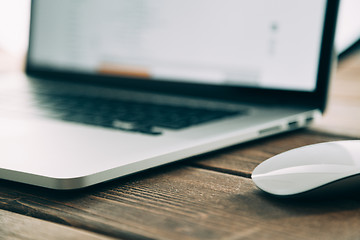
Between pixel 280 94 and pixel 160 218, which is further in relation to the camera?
pixel 280 94

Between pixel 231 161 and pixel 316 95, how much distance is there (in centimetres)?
24

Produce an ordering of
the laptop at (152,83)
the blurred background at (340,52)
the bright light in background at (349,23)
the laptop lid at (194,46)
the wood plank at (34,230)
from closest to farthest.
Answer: the wood plank at (34,230)
the laptop at (152,83)
the laptop lid at (194,46)
the blurred background at (340,52)
the bright light in background at (349,23)

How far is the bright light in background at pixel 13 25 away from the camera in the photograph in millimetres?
1442

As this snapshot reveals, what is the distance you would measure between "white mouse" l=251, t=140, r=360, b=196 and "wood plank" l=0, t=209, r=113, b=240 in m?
0.12

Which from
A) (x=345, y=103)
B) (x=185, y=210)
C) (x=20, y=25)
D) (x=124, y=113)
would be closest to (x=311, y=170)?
(x=185, y=210)

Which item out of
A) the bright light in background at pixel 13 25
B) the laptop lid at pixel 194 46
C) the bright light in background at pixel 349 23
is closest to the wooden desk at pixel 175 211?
the laptop lid at pixel 194 46

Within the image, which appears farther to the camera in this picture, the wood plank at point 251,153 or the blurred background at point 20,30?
the blurred background at point 20,30

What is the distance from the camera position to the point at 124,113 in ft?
1.69

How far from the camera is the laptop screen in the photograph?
1.92ft

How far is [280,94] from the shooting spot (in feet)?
1.97

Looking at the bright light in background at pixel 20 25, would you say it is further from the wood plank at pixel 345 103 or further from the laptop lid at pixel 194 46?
the laptop lid at pixel 194 46

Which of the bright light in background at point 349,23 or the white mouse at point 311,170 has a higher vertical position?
the bright light in background at point 349,23

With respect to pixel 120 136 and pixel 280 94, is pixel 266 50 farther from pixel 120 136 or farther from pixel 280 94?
pixel 120 136

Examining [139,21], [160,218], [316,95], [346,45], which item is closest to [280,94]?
[316,95]
